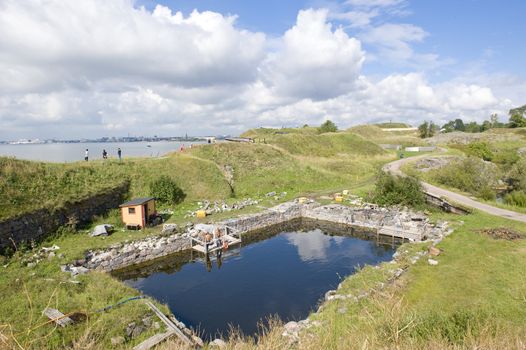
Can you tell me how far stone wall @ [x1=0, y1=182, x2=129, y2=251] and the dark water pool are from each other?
733cm

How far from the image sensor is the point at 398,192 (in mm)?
33125

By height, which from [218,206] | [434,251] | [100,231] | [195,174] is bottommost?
[434,251]

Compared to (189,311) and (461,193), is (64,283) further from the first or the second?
(461,193)

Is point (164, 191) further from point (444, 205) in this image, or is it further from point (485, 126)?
point (485, 126)

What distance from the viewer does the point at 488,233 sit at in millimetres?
22094

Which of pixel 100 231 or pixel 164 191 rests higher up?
pixel 164 191

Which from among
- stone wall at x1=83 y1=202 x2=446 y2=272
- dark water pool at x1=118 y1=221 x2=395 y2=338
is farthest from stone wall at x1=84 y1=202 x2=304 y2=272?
dark water pool at x1=118 y1=221 x2=395 y2=338

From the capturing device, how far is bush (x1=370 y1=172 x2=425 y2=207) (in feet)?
106

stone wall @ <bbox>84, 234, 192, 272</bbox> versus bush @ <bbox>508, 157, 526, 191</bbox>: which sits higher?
bush @ <bbox>508, 157, 526, 191</bbox>

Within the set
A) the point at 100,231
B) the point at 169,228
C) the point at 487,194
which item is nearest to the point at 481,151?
the point at 487,194

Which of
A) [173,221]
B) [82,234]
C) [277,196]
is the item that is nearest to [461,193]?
[277,196]

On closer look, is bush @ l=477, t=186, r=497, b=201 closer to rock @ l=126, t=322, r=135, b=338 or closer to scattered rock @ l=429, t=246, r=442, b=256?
scattered rock @ l=429, t=246, r=442, b=256

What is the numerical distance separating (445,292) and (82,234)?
2405 cm

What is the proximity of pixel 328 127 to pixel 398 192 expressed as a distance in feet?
233
